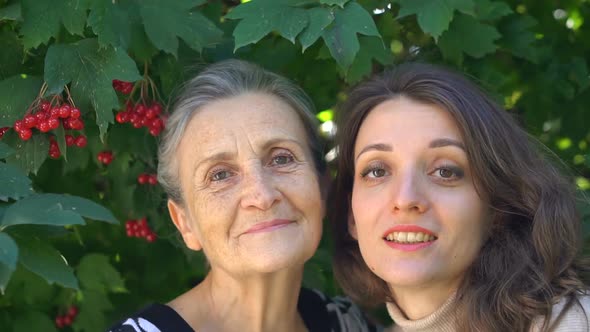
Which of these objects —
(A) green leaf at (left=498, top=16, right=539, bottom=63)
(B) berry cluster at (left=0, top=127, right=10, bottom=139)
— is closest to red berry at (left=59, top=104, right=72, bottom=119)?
(B) berry cluster at (left=0, top=127, right=10, bottom=139)

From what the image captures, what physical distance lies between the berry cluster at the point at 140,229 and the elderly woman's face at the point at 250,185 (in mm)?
650

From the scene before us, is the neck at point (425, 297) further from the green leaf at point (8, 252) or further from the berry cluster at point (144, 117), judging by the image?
the green leaf at point (8, 252)

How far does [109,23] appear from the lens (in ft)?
9.91

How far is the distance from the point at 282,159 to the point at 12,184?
3.45 feet

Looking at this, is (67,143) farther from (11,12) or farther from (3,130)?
(11,12)

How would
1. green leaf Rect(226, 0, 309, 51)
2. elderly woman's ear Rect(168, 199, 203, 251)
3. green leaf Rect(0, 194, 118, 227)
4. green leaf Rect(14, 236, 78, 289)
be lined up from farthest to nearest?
elderly woman's ear Rect(168, 199, 203, 251)
green leaf Rect(226, 0, 309, 51)
green leaf Rect(14, 236, 78, 289)
green leaf Rect(0, 194, 118, 227)

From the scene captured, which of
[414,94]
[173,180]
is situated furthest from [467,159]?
[173,180]

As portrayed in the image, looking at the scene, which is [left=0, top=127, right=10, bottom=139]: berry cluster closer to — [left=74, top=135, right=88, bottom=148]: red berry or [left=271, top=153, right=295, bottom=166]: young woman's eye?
[left=74, top=135, right=88, bottom=148]: red berry

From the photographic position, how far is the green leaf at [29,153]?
322 cm

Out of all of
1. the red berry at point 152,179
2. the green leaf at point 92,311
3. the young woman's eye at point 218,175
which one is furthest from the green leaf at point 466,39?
the green leaf at point 92,311

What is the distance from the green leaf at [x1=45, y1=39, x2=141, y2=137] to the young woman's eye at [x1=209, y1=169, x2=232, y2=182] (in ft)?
1.40

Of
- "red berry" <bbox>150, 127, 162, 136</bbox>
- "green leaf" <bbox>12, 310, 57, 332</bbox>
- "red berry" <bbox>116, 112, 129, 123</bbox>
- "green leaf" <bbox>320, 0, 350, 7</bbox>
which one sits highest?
"green leaf" <bbox>320, 0, 350, 7</bbox>

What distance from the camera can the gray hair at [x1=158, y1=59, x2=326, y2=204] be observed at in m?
3.39

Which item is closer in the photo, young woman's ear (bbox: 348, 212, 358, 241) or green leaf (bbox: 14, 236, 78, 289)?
green leaf (bbox: 14, 236, 78, 289)
